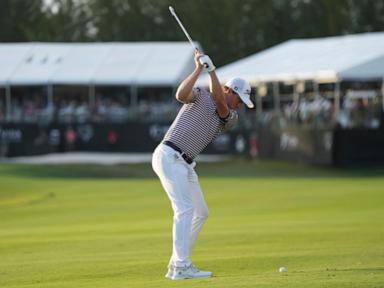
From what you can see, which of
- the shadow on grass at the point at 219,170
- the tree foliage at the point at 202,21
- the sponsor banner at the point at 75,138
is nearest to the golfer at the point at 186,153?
the shadow on grass at the point at 219,170

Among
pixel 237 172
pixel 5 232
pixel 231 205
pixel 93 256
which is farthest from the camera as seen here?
pixel 237 172

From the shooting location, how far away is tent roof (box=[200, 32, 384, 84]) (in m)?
38.6

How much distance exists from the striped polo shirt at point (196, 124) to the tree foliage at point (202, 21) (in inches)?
2094

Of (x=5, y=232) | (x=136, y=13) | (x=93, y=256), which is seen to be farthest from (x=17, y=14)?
(x=93, y=256)

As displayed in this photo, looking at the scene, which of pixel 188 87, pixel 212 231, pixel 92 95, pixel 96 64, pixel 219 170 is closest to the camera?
pixel 188 87

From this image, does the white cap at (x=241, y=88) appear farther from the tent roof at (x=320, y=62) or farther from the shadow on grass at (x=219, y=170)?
the tent roof at (x=320, y=62)

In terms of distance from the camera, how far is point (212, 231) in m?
17.1

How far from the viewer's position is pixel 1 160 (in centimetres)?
4403

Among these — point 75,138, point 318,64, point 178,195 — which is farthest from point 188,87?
point 75,138

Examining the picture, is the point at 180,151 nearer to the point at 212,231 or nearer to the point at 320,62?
the point at 212,231

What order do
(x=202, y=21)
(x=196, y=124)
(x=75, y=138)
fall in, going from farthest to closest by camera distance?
(x=202, y=21), (x=75, y=138), (x=196, y=124)

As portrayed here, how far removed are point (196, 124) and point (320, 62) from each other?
31.2 meters

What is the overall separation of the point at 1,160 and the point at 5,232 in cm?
2582

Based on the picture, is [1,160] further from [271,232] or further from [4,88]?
[271,232]
